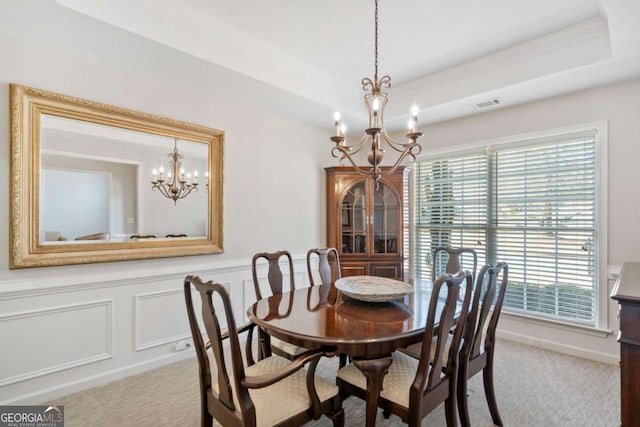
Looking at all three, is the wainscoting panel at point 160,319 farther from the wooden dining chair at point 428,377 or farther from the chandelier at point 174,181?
the wooden dining chair at point 428,377

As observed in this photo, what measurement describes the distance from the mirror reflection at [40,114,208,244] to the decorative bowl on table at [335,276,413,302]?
1.64 m

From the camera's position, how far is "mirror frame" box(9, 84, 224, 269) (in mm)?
2152

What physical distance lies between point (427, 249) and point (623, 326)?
9.61ft

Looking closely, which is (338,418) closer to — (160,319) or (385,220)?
(160,319)

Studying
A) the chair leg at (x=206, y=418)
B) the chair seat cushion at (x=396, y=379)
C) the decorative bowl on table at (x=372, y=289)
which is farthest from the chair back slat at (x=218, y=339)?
the decorative bowl on table at (x=372, y=289)

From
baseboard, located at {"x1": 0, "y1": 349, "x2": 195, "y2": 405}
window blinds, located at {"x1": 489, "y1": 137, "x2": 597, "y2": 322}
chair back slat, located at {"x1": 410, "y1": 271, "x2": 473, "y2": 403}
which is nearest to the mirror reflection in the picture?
baseboard, located at {"x1": 0, "y1": 349, "x2": 195, "y2": 405}

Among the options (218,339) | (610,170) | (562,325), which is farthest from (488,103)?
(218,339)

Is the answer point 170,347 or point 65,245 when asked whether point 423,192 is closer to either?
point 170,347

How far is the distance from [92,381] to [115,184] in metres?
1.56

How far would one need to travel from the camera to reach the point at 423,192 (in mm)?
4266

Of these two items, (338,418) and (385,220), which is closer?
(338,418)

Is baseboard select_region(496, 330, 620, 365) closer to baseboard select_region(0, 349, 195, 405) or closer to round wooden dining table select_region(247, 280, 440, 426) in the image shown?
round wooden dining table select_region(247, 280, 440, 426)

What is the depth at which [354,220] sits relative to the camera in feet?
13.8

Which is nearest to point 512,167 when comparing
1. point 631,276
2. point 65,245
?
point 631,276
